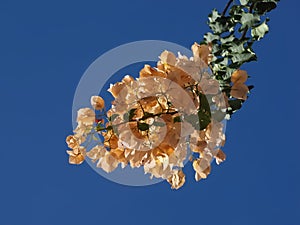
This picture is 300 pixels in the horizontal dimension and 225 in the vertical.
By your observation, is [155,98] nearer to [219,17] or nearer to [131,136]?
[131,136]

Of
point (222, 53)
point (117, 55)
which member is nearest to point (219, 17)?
point (222, 53)

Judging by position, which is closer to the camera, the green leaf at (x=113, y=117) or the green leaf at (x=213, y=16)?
the green leaf at (x=113, y=117)

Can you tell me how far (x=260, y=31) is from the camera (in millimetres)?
698

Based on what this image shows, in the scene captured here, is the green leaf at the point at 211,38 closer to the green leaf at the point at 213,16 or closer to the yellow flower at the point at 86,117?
the green leaf at the point at 213,16

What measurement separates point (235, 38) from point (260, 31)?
0.14 ft

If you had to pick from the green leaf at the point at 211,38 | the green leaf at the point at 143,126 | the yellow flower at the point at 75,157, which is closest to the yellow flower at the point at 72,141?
the yellow flower at the point at 75,157

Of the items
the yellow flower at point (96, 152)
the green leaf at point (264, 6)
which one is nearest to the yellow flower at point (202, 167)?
the yellow flower at point (96, 152)

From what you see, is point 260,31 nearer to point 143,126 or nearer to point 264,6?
point 264,6

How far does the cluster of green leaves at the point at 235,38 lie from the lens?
2.28 ft

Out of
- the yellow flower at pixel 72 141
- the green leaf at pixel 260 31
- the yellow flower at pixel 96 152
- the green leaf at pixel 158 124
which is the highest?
the green leaf at pixel 260 31

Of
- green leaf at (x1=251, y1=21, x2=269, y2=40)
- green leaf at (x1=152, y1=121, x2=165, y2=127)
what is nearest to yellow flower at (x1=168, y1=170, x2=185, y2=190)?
green leaf at (x1=152, y1=121, x2=165, y2=127)

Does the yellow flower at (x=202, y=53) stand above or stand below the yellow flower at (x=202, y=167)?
above

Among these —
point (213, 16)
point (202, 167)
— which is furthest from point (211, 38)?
point (202, 167)

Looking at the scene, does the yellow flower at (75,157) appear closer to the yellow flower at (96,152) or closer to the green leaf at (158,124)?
the yellow flower at (96,152)
